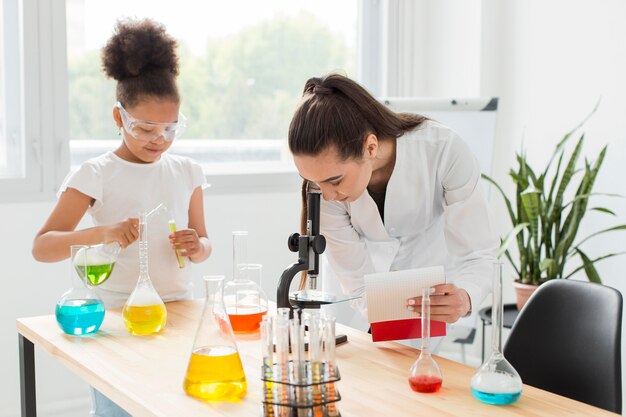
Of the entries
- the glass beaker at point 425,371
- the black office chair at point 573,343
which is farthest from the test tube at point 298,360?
the black office chair at point 573,343

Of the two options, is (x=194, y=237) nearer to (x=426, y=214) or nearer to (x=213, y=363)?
(x=426, y=214)

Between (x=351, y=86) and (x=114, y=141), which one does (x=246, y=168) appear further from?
(x=351, y=86)

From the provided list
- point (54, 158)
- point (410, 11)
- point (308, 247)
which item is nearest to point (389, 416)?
point (308, 247)

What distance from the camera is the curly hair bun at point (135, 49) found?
8.05 ft

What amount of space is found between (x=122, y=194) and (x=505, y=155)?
7.67 ft

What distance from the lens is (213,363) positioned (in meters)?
1.53

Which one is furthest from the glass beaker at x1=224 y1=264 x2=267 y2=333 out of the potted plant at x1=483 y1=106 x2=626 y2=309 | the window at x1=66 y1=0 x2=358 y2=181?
the window at x1=66 y1=0 x2=358 y2=181

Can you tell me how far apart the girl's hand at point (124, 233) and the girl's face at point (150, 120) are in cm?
32

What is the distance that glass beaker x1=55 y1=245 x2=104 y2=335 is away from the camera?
6.44 ft

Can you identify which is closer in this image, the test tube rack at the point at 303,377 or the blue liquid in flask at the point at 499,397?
the test tube rack at the point at 303,377

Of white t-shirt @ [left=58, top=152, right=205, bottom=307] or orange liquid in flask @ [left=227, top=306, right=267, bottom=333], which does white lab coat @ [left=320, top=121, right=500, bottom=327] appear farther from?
white t-shirt @ [left=58, top=152, right=205, bottom=307]

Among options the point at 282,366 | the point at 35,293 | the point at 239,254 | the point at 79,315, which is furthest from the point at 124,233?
the point at 35,293

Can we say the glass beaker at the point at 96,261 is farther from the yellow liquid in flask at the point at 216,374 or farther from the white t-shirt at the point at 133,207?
the yellow liquid in flask at the point at 216,374

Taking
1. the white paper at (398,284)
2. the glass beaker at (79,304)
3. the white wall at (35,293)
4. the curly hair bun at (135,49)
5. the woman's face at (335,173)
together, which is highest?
the curly hair bun at (135,49)
